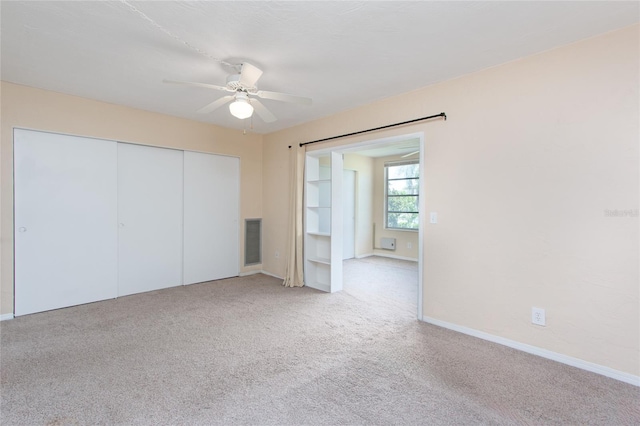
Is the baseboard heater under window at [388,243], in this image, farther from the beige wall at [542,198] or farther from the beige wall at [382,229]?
the beige wall at [542,198]

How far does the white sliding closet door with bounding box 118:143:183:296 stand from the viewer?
4.00m

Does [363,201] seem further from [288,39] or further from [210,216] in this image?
[288,39]

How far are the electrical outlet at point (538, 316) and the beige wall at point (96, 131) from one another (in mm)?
4085

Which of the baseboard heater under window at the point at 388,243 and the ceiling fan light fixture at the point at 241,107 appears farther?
the baseboard heater under window at the point at 388,243

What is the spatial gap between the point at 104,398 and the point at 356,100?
11.6 feet

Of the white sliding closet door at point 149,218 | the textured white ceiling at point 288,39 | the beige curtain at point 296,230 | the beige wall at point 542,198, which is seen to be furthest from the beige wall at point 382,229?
the white sliding closet door at point 149,218

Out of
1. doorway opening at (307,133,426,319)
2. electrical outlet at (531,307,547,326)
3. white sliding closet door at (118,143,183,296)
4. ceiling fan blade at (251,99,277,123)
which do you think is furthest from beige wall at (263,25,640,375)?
white sliding closet door at (118,143,183,296)

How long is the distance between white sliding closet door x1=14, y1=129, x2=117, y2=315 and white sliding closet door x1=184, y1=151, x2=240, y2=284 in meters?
0.97

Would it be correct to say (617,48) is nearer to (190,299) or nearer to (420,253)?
(420,253)

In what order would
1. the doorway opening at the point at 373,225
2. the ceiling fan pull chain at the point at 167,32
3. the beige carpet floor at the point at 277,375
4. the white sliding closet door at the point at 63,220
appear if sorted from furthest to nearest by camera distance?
the doorway opening at the point at 373,225 → the white sliding closet door at the point at 63,220 → the ceiling fan pull chain at the point at 167,32 → the beige carpet floor at the point at 277,375

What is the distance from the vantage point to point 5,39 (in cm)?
233

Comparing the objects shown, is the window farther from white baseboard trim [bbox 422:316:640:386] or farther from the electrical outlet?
A: the electrical outlet

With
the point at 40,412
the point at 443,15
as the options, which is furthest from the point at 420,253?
the point at 40,412

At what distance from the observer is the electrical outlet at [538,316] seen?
2.47 m
